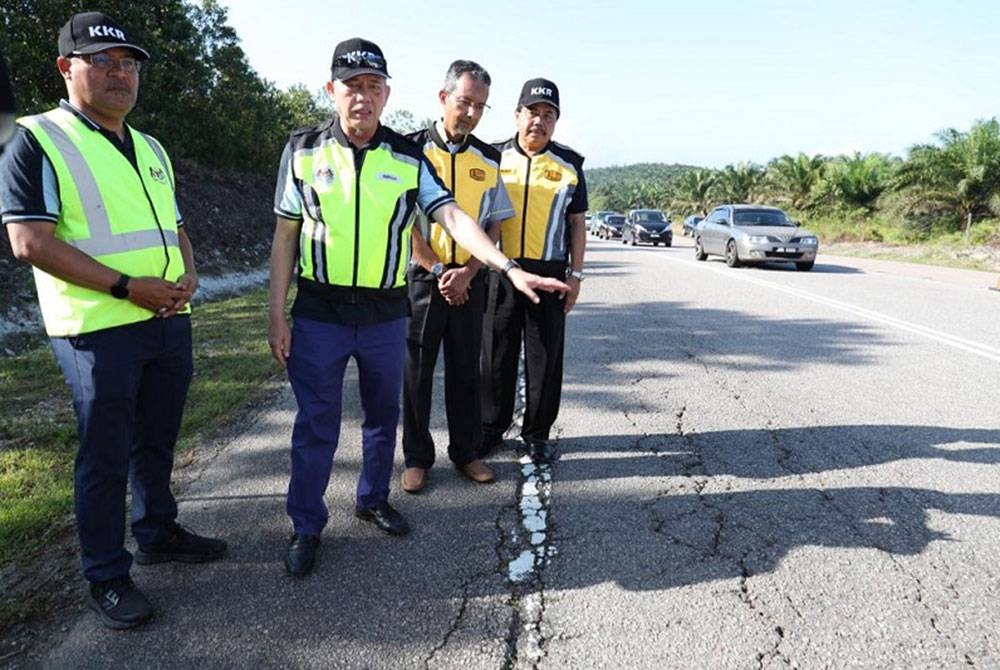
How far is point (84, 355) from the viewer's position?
94.3 inches

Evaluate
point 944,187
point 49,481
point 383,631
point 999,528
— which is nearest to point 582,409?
point 999,528

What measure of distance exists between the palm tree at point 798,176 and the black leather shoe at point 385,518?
3937cm

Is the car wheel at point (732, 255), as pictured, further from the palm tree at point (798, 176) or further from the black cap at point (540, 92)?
the palm tree at point (798, 176)

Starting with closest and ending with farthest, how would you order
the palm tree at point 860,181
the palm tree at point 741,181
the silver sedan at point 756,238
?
the silver sedan at point 756,238, the palm tree at point 860,181, the palm tree at point 741,181

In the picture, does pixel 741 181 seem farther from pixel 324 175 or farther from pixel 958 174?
pixel 324 175

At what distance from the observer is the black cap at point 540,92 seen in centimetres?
371

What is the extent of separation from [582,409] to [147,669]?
3400 mm

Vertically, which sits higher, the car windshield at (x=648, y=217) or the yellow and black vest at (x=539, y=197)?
the yellow and black vest at (x=539, y=197)

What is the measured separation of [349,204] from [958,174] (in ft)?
93.2

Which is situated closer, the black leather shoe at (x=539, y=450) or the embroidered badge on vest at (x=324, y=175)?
the embroidered badge on vest at (x=324, y=175)

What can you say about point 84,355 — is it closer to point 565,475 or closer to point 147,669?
point 147,669

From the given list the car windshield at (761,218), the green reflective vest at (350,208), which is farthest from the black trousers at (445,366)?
the car windshield at (761,218)

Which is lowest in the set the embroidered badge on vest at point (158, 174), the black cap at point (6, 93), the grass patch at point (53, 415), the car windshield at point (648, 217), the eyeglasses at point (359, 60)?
the grass patch at point (53, 415)

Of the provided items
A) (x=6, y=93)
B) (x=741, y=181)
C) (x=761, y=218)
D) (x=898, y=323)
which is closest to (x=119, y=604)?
(x=6, y=93)
